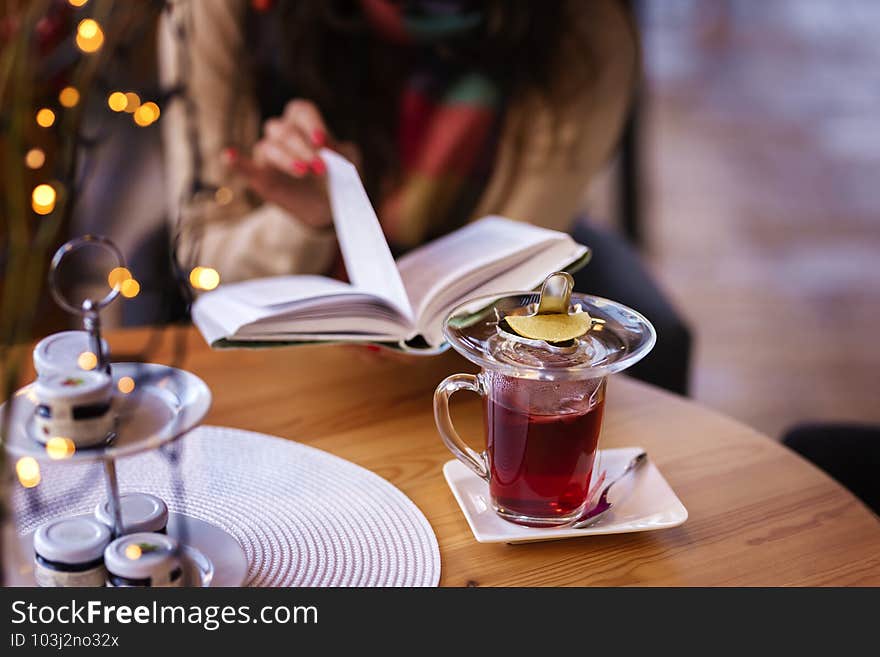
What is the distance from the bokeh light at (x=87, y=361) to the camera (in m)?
0.58

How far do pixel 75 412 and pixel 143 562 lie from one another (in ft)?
0.33

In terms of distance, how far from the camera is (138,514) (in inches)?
24.9

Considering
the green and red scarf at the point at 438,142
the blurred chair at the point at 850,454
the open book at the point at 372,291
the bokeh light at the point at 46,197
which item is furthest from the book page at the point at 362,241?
the green and red scarf at the point at 438,142

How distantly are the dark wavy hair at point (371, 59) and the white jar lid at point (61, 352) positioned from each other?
98 cm

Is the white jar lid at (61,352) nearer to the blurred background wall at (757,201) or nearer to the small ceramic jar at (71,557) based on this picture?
the small ceramic jar at (71,557)

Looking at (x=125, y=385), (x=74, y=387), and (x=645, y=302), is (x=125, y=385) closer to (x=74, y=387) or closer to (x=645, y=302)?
(x=74, y=387)

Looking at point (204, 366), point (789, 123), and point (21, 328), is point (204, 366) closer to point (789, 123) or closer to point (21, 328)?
point (21, 328)

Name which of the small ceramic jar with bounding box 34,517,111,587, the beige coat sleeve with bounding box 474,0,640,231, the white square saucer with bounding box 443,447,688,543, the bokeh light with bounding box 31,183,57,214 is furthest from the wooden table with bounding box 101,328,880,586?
the beige coat sleeve with bounding box 474,0,640,231

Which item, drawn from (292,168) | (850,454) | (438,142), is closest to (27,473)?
(292,168)

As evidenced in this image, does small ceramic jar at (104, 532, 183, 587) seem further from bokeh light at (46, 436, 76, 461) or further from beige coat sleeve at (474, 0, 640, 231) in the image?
beige coat sleeve at (474, 0, 640, 231)

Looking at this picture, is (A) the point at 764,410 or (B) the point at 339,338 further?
(A) the point at 764,410

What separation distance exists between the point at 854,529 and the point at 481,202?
0.94 metres
